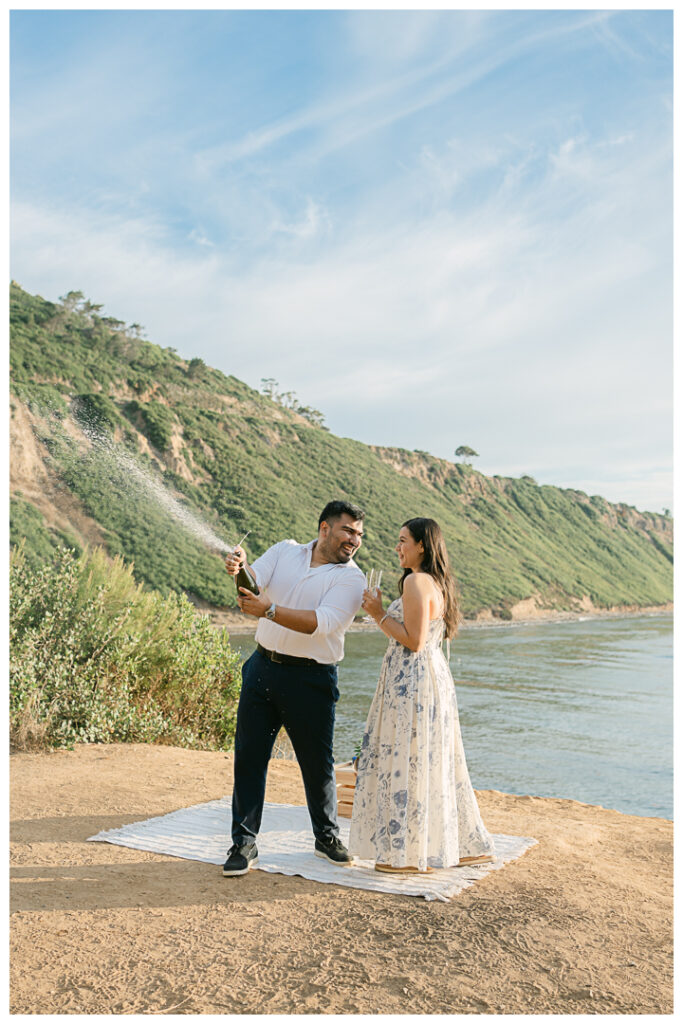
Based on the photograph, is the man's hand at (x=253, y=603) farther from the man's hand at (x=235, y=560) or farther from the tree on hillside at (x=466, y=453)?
the tree on hillside at (x=466, y=453)

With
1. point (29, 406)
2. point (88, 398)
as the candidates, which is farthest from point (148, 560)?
point (88, 398)

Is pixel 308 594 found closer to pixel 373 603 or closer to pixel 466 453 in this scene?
pixel 373 603

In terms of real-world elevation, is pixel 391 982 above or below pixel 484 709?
above

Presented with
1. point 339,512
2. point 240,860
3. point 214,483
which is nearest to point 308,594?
point 339,512

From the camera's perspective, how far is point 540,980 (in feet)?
9.82

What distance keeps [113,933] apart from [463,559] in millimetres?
59702

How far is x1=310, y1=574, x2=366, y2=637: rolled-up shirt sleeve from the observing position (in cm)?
387

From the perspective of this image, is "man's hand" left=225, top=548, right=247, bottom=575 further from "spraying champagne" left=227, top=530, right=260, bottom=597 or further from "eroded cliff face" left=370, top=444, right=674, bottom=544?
"eroded cliff face" left=370, top=444, right=674, bottom=544

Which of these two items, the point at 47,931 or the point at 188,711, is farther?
the point at 188,711

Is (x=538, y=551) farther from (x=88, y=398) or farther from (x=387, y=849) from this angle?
(x=387, y=849)

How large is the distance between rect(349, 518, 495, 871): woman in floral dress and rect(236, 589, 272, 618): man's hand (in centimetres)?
51

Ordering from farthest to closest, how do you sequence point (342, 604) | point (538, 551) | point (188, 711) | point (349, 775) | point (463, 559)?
1. point (538, 551)
2. point (463, 559)
3. point (188, 711)
4. point (349, 775)
5. point (342, 604)

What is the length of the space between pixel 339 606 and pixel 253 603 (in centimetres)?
44

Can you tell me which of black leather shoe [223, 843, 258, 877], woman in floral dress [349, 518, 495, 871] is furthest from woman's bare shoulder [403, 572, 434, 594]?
black leather shoe [223, 843, 258, 877]
